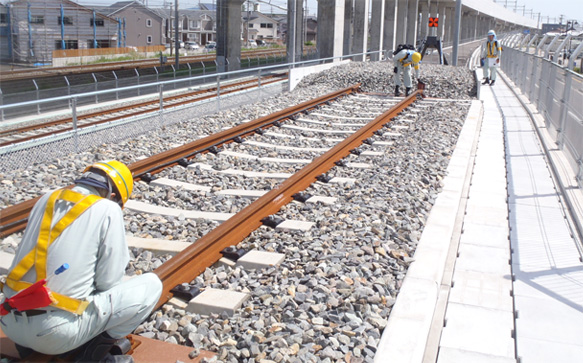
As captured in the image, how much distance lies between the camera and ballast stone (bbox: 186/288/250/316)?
171 inches

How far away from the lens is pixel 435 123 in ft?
41.6

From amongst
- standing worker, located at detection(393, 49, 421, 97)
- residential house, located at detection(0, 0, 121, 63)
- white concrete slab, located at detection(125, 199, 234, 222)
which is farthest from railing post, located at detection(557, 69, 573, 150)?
residential house, located at detection(0, 0, 121, 63)

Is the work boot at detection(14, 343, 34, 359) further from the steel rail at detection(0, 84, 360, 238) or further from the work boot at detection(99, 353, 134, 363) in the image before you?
the steel rail at detection(0, 84, 360, 238)

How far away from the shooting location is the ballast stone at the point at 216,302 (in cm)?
436

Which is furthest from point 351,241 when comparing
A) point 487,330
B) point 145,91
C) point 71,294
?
point 145,91

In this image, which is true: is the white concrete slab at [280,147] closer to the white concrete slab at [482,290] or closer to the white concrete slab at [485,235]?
the white concrete slab at [485,235]

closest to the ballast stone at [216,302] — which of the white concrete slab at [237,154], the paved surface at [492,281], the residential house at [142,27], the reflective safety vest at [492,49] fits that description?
the paved surface at [492,281]

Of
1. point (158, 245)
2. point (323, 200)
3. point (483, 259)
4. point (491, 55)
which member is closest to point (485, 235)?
point (483, 259)

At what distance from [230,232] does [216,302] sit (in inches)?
52.1

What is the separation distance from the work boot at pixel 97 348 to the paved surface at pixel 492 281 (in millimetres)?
1666

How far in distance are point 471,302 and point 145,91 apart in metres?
19.4

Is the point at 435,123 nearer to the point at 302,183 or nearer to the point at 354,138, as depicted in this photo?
the point at 354,138

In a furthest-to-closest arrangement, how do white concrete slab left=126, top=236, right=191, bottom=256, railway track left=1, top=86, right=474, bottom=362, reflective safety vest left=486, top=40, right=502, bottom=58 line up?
reflective safety vest left=486, top=40, right=502, bottom=58
white concrete slab left=126, top=236, right=191, bottom=256
railway track left=1, top=86, right=474, bottom=362

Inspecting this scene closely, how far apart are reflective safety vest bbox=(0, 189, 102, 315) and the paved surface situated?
1.95 metres
